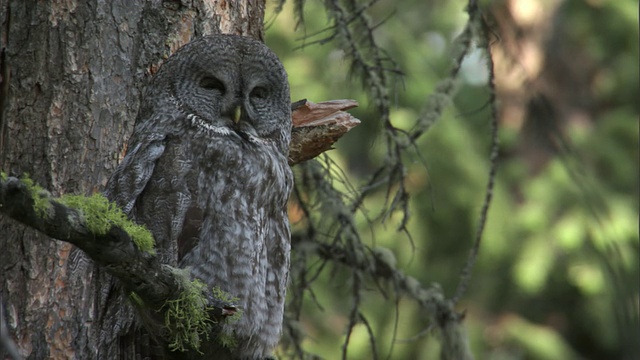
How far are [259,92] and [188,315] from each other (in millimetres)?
1323

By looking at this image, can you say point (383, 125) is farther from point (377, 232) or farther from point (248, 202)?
point (377, 232)

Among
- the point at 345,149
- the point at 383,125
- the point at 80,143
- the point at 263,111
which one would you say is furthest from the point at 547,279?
the point at 80,143

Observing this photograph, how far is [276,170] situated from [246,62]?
0.44 m

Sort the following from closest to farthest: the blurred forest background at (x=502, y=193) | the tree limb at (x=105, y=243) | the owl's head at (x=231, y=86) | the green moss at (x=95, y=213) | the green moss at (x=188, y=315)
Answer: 1. the tree limb at (x=105, y=243)
2. the green moss at (x=95, y=213)
3. the green moss at (x=188, y=315)
4. the owl's head at (x=231, y=86)
5. the blurred forest background at (x=502, y=193)

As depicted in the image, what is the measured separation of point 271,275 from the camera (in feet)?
10.00

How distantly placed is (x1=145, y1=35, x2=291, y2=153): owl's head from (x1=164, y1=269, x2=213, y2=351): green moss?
0.94 meters

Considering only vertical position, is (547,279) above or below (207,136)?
above

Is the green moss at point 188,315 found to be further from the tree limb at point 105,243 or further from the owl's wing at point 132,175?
the owl's wing at point 132,175

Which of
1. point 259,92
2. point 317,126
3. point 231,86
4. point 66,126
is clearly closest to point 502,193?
point 317,126

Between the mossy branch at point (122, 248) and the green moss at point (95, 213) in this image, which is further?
the green moss at point (95, 213)

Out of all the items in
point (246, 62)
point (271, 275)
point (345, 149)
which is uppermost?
point (345, 149)

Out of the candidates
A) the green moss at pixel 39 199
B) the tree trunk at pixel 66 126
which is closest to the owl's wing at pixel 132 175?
the tree trunk at pixel 66 126

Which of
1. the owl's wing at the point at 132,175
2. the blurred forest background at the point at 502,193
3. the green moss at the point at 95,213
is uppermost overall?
the blurred forest background at the point at 502,193

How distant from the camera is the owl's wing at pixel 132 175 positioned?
9.25 feet
